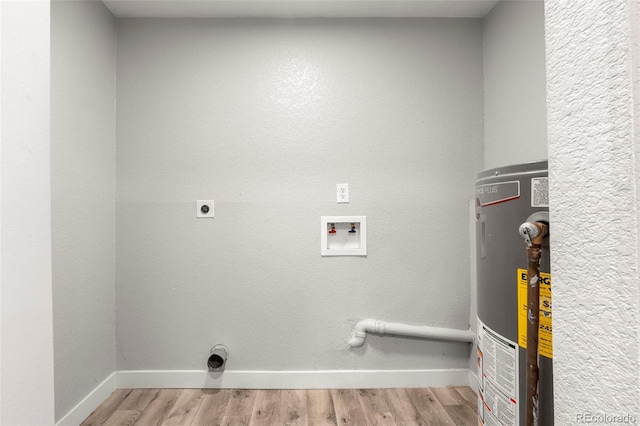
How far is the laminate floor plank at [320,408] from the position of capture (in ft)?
5.52

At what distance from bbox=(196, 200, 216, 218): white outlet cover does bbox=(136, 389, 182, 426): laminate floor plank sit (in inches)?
41.8

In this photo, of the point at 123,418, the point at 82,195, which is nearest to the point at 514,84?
the point at 82,195

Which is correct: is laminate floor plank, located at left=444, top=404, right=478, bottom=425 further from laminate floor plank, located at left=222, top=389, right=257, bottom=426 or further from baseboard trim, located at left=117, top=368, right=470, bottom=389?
laminate floor plank, located at left=222, top=389, right=257, bottom=426

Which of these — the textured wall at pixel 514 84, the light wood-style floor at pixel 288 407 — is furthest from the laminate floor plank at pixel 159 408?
the textured wall at pixel 514 84

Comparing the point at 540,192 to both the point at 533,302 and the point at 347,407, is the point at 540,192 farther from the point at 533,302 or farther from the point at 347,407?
the point at 347,407

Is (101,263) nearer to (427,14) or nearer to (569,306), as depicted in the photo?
(569,306)

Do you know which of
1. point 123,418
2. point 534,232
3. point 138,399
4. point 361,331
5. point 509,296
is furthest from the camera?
point 361,331

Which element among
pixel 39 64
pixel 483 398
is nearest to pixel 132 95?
pixel 39 64

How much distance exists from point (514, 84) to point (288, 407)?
6.97 ft

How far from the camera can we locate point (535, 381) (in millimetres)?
705

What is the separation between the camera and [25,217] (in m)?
0.68

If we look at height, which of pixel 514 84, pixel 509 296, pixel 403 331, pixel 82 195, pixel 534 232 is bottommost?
pixel 403 331

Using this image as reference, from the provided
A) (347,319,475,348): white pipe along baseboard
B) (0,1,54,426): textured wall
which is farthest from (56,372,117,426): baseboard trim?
(347,319,475,348): white pipe along baseboard

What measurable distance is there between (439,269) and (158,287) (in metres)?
1.74
